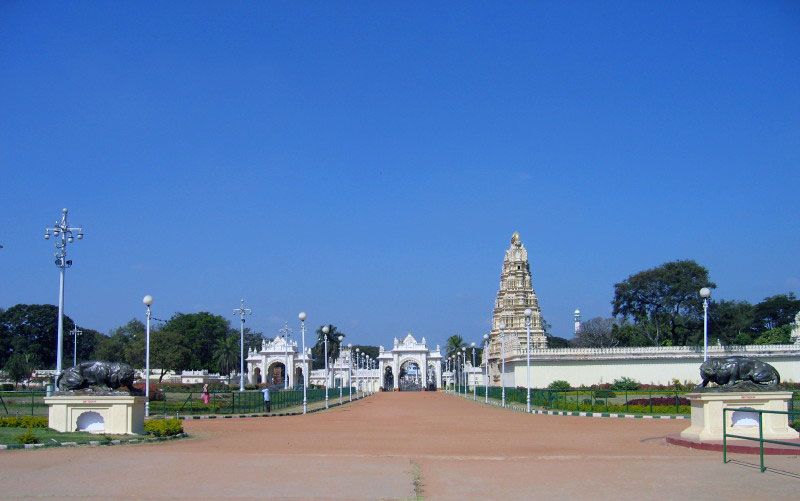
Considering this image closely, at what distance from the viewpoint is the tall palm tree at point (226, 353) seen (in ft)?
356

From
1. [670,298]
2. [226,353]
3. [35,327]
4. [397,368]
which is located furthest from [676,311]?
[35,327]

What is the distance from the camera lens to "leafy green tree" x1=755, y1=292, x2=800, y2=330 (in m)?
106

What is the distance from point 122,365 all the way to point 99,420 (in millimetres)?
1473

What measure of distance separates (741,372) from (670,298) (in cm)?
6402

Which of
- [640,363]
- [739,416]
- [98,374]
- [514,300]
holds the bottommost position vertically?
[640,363]

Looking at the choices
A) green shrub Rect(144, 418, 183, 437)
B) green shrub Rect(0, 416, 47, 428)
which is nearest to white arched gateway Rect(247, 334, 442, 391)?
green shrub Rect(0, 416, 47, 428)

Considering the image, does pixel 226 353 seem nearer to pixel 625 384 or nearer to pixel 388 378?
pixel 388 378

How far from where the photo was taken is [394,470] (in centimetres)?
1450

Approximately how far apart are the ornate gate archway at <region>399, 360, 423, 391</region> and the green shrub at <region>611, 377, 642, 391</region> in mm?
45898

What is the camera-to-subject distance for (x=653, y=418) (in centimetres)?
3294

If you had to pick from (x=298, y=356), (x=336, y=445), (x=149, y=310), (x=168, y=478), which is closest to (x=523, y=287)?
(x=298, y=356)

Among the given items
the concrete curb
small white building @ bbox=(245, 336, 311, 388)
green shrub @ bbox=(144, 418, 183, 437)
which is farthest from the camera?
small white building @ bbox=(245, 336, 311, 388)

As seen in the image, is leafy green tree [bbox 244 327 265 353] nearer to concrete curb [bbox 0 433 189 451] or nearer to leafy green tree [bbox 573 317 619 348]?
leafy green tree [bbox 573 317 619 348]

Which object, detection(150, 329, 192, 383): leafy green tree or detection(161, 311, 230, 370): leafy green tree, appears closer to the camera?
detection(150, 329, 192, 383): leafy green tree
